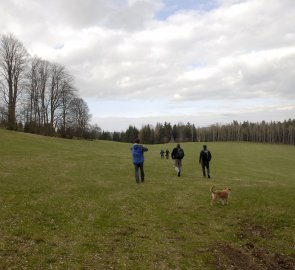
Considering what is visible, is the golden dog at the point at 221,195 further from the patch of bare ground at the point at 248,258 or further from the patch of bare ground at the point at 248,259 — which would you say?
the patch of bare ground at the point at 248,259

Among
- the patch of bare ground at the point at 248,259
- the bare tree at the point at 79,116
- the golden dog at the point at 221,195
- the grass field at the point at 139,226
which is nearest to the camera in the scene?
the grass field at the point at 139,226

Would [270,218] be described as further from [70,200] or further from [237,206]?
[70,200]

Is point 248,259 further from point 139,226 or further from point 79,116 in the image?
point 79,116

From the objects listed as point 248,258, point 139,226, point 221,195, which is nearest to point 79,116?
point 221,195

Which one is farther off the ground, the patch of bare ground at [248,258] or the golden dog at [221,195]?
the golden dog at [221,195]

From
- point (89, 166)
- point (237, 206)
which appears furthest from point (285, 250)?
point (89, 166)

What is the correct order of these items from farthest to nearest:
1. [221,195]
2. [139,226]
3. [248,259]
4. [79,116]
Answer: [79,116], [221,195], [139,226], [248,259]

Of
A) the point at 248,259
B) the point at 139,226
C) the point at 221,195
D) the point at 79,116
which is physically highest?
the point at 79,116

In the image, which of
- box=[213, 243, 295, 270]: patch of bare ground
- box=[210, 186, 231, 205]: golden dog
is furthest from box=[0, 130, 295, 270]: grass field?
box=[210, 186, 231, 205]: golden dog

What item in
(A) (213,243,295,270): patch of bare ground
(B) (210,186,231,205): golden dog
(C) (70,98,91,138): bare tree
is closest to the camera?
(A) (213,243,295,270): patch of bare ground

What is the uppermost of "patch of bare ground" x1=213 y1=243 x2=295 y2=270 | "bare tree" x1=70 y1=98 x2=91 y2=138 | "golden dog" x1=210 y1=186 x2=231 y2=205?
"bare tree" x1=70 y1=98 x2=91 y2=138

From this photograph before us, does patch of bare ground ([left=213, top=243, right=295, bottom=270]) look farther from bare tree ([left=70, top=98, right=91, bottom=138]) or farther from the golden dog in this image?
bare tree ([left=70, top=98, right=91, bottom=138])

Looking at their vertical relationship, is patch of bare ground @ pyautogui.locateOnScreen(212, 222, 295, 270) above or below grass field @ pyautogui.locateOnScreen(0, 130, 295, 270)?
below

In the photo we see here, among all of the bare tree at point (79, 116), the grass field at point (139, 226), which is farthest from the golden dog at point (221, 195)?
the bare tree at point (79, 116)
